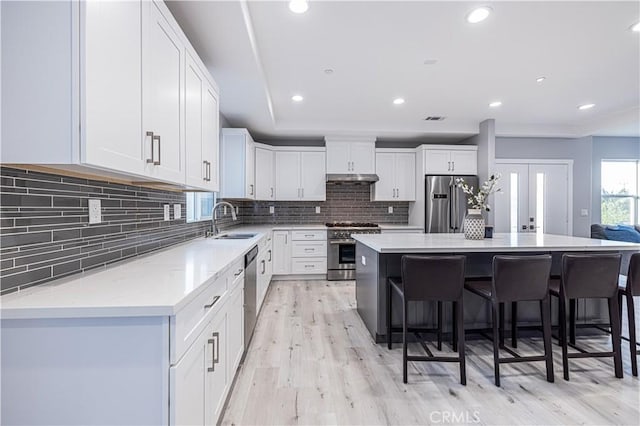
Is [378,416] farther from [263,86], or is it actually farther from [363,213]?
[363,213]

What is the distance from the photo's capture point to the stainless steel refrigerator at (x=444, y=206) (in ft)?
17.0

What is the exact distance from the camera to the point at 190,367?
1197 millimetres

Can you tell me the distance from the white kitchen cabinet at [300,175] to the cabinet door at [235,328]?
3.34 m

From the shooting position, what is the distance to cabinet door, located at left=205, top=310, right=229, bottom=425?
1420 mm

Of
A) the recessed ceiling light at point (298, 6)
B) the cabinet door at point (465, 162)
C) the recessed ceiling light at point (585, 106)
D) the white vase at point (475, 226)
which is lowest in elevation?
the white vase at point (475, 226)

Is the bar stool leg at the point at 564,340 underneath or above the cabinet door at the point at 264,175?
Answer: underneath

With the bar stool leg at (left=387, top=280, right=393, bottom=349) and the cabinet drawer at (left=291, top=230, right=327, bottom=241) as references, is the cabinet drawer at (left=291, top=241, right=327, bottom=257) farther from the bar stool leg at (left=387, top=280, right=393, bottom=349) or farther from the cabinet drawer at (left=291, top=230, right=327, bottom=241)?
the bar stool leg at (left=387, top=280, right=393, bottom=349)

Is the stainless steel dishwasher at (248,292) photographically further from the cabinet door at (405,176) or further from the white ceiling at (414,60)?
the cabinet door at (405,176)

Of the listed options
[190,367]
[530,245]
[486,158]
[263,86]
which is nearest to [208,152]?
[263,86]

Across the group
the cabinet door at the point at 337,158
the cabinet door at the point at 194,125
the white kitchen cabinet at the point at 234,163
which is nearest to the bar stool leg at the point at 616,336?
the cabinet door at the point at 194,125

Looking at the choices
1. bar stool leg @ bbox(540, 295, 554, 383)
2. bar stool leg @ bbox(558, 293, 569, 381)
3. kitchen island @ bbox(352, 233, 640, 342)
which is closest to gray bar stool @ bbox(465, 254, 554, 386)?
bar stool leg @ bbox(540, 295, 554, 383)

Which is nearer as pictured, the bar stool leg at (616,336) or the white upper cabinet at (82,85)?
the white upper cabinet at (82,85)

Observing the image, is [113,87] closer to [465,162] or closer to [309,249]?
[309,249]

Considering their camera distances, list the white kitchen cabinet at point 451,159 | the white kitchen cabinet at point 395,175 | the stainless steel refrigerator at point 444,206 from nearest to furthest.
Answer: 1. the stainless steel refrigerator at point 444,206
2. the white kitchen cabinet at point 451,159
3. the white kitchen cabinet at point 395,175
